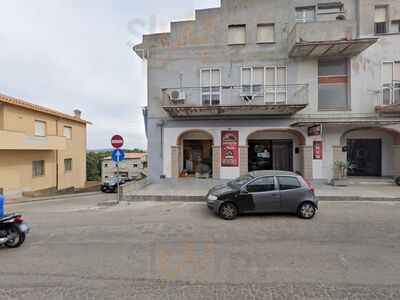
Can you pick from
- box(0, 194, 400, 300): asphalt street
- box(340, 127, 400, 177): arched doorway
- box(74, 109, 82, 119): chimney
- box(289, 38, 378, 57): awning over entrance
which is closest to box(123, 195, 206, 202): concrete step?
box(0, 194, 400, 300): asphalt street

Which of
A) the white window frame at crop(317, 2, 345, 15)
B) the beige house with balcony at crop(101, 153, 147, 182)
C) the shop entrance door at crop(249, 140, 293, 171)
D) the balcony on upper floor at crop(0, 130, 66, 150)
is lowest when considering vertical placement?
the beige house with balcony at crop(101, 153, 147, 182)

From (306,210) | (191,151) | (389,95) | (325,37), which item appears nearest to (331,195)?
(306,210)

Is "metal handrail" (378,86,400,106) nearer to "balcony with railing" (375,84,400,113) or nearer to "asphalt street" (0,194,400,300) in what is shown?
"balcony with railing" (375,84,400,113)

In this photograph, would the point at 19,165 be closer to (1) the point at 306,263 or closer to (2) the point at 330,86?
(1) the point at 306,263

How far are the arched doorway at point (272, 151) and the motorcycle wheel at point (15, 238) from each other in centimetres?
1124

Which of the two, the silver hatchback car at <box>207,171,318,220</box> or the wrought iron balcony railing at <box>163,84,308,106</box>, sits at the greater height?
the wrought iron balcony railing at <box>163,84,308,106</box>

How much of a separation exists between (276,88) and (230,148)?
169 inches

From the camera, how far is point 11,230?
4801 millimetres

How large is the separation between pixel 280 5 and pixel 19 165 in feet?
68.9

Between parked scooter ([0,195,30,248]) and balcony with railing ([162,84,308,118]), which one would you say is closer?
parked scooter ([0,195,30,248])

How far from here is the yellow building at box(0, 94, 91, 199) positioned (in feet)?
50.9

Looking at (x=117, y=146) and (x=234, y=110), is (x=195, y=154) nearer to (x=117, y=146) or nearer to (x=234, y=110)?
(x=234, y=110)

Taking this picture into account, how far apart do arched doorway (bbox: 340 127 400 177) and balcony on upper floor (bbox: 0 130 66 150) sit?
21082mm

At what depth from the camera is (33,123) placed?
18031 millimetres
